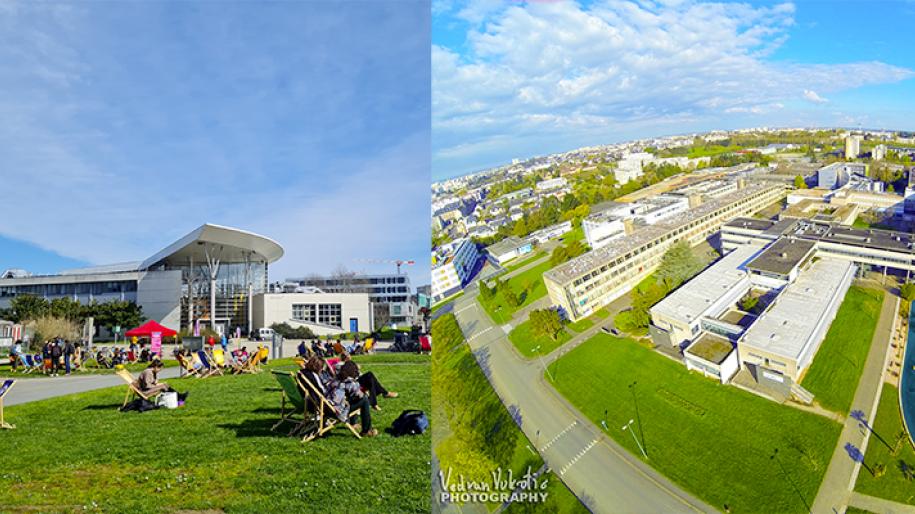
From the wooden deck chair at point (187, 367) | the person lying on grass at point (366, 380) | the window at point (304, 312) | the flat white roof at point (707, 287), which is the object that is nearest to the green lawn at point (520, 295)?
the flat white roof at point (707, 287)

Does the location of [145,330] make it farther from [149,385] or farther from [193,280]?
[149,385]

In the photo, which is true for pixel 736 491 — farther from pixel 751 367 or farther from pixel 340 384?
pixel 340 384

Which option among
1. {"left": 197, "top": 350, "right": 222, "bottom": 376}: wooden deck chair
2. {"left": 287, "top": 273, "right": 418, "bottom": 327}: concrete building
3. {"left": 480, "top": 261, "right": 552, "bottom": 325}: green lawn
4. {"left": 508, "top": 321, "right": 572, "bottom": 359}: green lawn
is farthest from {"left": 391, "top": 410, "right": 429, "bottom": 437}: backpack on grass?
{"left": 287, "top": 273, "right": 418, "bottom": 327}: concrete building

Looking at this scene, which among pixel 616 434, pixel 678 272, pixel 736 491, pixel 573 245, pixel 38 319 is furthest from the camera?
pixel 38 319

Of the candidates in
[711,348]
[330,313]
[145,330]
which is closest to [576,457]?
[711,348]

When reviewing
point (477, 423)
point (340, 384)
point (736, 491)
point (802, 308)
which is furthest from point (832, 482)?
point (340, 384)

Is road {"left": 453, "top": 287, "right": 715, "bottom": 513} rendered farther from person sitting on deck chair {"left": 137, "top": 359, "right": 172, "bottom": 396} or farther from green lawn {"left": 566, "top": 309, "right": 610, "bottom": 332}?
person sitting on deck chair {"left": 137, "top": 359, "right": 172, "bottom": 396}

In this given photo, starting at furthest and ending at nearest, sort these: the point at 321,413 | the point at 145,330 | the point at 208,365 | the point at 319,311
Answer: the point at 319,311 < the point at 145,330 < the point at 208,365 < the point at 321,413
